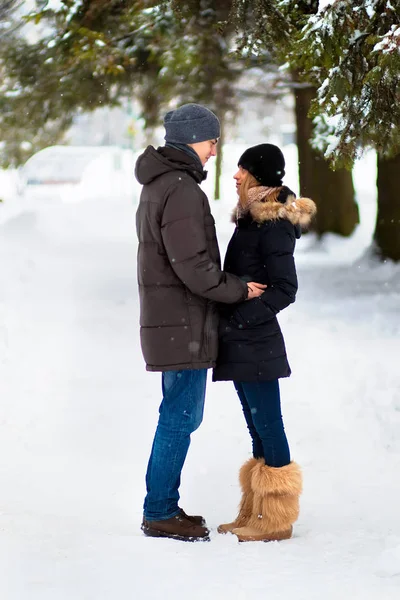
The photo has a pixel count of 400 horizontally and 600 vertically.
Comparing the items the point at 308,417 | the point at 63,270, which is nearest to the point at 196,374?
the point at 308,417

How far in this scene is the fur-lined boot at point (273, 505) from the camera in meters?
4.54

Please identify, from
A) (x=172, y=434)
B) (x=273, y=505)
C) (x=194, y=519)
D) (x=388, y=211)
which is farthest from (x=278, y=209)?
(x=388, y=211)

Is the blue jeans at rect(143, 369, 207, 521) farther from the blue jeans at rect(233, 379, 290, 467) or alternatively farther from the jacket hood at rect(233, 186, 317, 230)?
the jacket hood at rect(233, 186, 317, 230)

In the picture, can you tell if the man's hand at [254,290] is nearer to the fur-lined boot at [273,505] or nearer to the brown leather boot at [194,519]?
the fur-lined boot at [273,505]

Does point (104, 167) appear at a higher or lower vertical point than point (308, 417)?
lower

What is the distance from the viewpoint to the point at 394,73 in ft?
20.9

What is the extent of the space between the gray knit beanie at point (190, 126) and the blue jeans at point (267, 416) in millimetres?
1231

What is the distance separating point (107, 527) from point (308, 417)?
2.75 m

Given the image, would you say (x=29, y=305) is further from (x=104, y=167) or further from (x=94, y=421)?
(x=104, y=167)

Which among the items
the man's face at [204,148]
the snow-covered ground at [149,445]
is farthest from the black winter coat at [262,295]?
the snow-covered ground at [149,445]

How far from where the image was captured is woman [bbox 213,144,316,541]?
4383 mm

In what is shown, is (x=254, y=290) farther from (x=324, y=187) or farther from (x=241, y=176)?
(x=324, y=187)

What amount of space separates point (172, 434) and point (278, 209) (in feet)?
4.06

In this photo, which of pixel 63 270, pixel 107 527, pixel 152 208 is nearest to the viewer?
pixel 152 208
